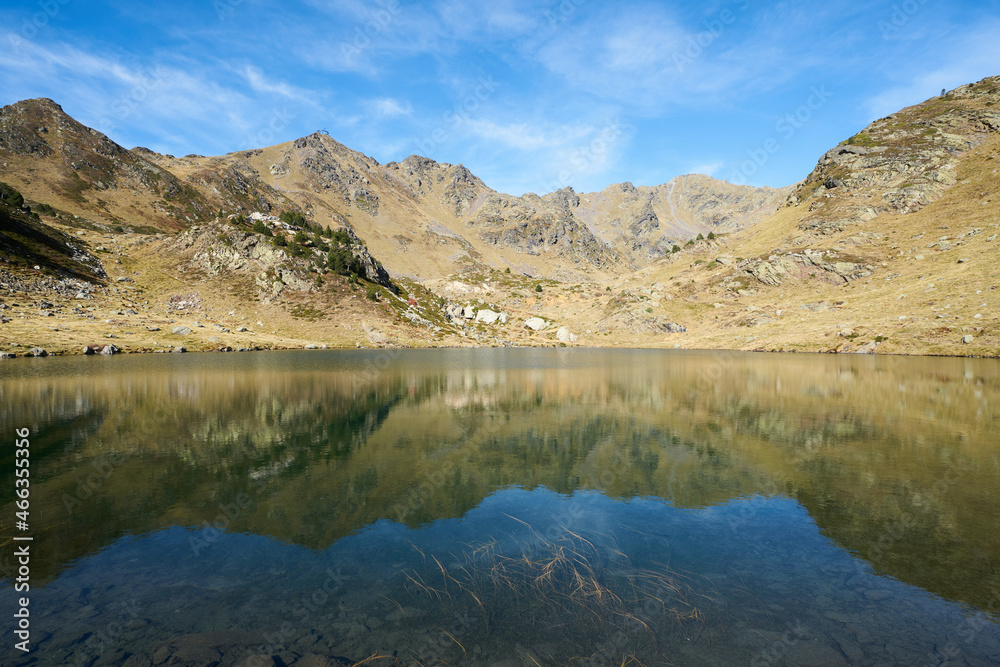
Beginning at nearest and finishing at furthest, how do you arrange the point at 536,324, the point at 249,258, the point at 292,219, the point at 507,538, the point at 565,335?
1. the point at 507,538
2. the point at 249,258
3. the point at 565,335
4. the point at 536,324
5. the point at 292,219

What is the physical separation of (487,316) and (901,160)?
153 meters

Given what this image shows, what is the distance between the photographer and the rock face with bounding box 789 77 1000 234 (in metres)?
131

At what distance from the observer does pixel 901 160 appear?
14200 centimetres

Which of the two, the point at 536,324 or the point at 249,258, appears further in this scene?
the point at 536,324

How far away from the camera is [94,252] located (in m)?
119

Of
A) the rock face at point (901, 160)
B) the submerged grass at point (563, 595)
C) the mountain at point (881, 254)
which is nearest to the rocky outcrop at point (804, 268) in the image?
the mountain at point (881, 254)

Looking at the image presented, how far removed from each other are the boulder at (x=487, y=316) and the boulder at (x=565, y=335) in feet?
83.6

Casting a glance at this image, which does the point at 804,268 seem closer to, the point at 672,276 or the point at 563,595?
the point at 672,276

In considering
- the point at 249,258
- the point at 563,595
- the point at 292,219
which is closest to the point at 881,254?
the point at 563,595

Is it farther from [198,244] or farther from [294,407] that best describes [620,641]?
[198,244]

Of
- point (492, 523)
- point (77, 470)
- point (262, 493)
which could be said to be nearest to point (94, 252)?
point (77, 470)

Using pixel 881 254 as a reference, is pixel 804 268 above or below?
below

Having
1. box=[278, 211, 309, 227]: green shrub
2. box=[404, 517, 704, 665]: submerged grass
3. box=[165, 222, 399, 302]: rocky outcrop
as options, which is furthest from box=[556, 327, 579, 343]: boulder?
box=[404, 517, 704, 665]: submerged grass

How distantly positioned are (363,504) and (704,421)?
2236 centimetres
